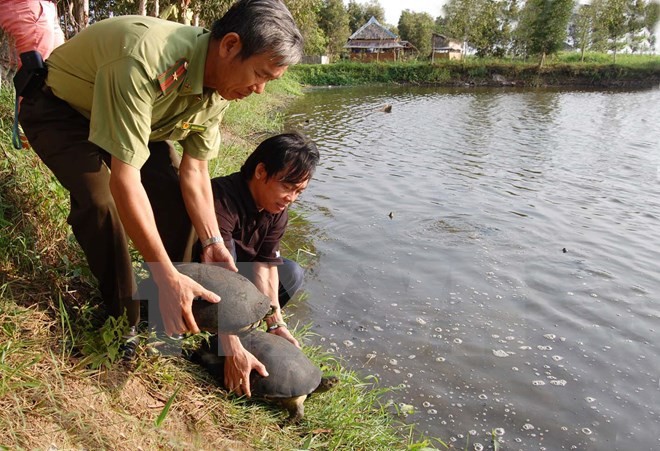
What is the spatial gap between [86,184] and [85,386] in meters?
0.85

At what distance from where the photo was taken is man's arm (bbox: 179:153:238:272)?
2750 millimetres

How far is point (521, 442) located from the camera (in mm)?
3344

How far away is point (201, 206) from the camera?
276cm

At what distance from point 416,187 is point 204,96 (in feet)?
24.3

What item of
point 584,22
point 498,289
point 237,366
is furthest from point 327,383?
point 584,22

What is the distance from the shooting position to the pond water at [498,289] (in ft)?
12.0

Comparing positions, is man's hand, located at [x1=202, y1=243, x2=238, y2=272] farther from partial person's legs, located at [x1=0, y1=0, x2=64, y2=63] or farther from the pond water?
the pond water

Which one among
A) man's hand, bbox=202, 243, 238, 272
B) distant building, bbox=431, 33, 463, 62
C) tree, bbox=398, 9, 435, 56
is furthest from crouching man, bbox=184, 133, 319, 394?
tree, bbox=398, 9, 435, 56

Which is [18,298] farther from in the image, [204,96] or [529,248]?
[529,248]

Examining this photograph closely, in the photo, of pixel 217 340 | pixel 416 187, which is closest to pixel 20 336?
pixel 217 340

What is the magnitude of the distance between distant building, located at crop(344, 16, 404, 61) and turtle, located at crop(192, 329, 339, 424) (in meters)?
51.5

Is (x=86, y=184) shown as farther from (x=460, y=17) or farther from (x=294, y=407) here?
(x=460, y=17)

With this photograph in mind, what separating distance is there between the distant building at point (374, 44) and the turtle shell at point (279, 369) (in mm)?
51434

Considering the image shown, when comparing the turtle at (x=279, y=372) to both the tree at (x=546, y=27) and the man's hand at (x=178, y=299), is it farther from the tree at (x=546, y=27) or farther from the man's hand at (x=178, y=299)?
the tree at (x=546, y=27)
